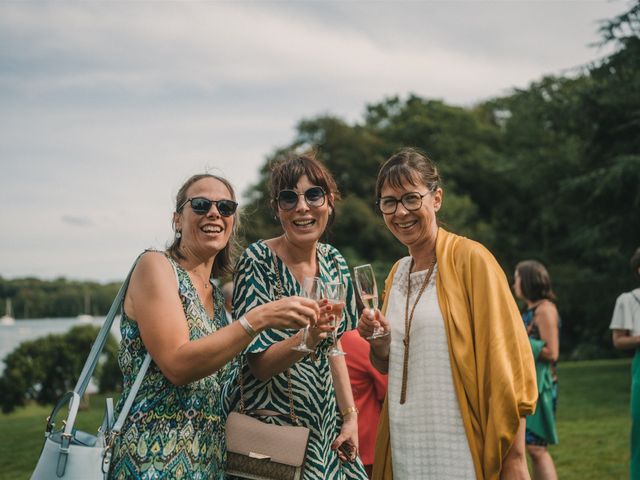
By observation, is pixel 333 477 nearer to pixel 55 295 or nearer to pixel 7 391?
pixel 55 295

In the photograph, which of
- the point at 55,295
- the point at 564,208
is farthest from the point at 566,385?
the point at 55,295

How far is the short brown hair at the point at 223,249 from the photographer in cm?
349

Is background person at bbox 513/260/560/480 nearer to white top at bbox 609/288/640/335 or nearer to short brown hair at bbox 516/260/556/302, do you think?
short brown hair at bbox 516/260/556/302

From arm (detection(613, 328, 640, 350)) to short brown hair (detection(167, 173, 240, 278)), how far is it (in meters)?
5.36

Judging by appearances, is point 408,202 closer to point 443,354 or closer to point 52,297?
point 443,354

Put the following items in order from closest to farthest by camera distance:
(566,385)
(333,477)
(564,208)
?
(333,477), (566,385), (564,208)

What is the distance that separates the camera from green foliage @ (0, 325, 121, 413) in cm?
2127

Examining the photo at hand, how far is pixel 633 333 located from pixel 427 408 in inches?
197

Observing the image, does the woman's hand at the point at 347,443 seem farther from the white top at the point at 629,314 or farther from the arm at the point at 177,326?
the white top at the point at 629,314

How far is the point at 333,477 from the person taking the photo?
3424mm

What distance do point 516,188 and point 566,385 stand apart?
79.0ft

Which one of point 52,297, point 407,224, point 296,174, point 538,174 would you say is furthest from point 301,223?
point 538,174

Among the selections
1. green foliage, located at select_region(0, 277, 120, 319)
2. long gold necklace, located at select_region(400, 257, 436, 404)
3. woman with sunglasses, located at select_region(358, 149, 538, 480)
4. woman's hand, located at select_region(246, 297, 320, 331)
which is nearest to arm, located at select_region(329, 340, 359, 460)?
woman with sunglasses, located at select_region(358, 149, 538, 480)

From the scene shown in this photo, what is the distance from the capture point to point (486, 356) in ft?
10.7
